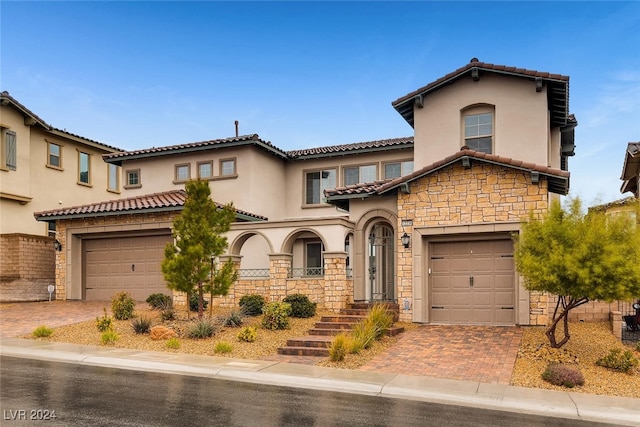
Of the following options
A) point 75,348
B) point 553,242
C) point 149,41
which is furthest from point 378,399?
point 149,41

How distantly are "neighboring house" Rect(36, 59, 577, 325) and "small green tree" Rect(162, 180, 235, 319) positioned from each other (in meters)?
2.82

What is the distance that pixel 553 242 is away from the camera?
1215 centimetres

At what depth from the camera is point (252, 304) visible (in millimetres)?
18000

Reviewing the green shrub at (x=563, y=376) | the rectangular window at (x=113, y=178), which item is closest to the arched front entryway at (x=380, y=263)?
the green shrub at (x=563, y=376)

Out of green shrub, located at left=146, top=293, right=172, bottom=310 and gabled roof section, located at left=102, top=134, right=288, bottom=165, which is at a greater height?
gabled roof section, located at left=102, top=134, right=288, bottom=165

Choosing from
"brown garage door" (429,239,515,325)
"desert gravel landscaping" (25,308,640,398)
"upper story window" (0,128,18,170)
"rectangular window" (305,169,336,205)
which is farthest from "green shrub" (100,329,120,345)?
"upper story window" (0,128,18,170)

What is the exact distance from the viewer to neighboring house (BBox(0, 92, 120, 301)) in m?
24.0

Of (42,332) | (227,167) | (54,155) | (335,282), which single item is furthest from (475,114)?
(54,155)

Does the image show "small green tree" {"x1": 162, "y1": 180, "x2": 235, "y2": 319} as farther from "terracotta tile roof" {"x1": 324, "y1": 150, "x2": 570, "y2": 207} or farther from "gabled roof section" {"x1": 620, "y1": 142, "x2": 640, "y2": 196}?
"gabled roof section" {"x1": 620, "y1": 142, "x2": 640, "y2": 196}

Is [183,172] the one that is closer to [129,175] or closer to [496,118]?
[129,175]

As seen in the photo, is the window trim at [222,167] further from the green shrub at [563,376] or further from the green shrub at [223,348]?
the green shrub at [563,376]

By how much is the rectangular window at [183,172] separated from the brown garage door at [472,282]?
13.1 metres

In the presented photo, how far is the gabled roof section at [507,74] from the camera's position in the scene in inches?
705

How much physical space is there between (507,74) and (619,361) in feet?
34.3
